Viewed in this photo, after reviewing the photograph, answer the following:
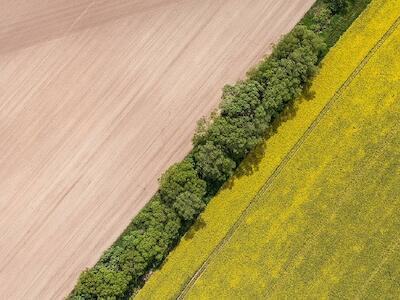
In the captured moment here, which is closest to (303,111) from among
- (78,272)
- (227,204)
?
(227,204)

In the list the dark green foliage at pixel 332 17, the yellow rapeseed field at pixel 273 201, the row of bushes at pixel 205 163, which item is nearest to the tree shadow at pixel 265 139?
the yellow rapeseed field at pixel 273 201

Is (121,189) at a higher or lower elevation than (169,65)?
lower

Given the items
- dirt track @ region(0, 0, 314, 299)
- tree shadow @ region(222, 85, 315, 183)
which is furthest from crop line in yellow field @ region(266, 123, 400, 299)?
dirt track @ region(0, 0, 314, 299)

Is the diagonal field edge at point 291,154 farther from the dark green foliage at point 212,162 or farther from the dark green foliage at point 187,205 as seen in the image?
the dark green foliage at point 187,205

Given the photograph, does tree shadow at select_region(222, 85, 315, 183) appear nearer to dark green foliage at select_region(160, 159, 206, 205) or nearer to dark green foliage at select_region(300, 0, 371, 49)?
dark green foliage at select_region(160, 159, 206, 205)

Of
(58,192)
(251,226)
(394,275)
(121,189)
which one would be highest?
(394,275)

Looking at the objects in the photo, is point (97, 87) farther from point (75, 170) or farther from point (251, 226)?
point (251, 226)
